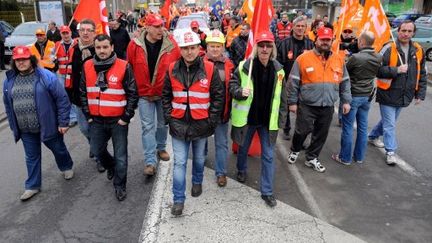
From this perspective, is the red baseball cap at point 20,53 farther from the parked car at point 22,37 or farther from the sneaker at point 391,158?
the parked car at point 22,37

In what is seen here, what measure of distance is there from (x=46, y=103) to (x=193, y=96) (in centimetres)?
189

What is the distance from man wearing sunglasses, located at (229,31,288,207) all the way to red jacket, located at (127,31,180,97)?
1.05 meters

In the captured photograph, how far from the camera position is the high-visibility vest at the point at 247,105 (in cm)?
435

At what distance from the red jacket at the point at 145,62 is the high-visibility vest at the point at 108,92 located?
1.85 feet

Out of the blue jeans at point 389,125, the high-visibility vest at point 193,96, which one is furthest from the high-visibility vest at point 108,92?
the blue jeans at point 389,125

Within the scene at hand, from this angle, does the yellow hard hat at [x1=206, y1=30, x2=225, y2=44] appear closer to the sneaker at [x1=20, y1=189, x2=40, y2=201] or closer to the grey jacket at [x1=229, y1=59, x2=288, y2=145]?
the grey jacket at [x1=229, y1=59, x2=288, y2=145]

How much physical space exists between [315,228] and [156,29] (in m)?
3.02

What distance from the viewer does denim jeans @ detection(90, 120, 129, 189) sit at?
453 centimetres

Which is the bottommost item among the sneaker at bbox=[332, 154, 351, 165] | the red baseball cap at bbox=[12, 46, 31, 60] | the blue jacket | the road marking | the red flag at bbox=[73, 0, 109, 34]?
the road marking

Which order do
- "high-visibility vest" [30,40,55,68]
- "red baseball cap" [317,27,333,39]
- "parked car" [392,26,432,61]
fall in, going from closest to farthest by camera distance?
"red baseball cap" [317,27,333,39], "high-visibility vest" [30,40,55,68], "parked car" [392,26,432,61]

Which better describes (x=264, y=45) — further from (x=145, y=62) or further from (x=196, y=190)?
(x=196, y=190)

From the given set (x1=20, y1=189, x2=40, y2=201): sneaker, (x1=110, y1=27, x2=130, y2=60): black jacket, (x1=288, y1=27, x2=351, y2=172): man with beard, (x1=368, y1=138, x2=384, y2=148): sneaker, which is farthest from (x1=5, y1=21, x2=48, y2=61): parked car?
(x1=368, y1=138, x2=384, y2=148): sneaker

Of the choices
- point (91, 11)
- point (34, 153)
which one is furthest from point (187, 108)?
point (91, 11)

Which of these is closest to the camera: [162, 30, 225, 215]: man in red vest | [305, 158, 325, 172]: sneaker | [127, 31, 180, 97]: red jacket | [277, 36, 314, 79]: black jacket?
[162, 30, 225, 215]: man in red vest
